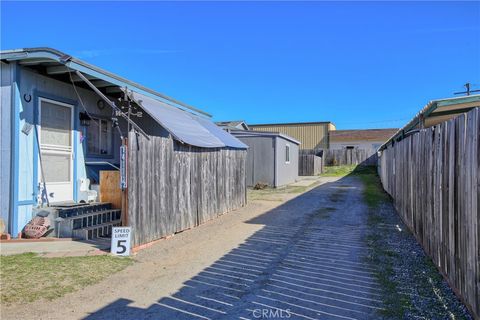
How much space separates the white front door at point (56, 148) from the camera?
837cm

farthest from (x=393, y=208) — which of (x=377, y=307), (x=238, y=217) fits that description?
(x=377, y=307)

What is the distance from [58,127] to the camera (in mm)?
8797

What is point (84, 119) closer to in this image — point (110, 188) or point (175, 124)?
point (110, 188)

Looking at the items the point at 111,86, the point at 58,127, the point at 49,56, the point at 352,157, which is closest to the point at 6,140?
the point at 58,127

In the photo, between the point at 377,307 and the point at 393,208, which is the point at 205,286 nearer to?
the point at 377,307

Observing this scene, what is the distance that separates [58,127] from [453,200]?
792cm

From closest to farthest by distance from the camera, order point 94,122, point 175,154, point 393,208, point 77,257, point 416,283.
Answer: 1. point 416,283
2. point 77,257
3. point 175,154
4. point 94,122
5. point 393,208

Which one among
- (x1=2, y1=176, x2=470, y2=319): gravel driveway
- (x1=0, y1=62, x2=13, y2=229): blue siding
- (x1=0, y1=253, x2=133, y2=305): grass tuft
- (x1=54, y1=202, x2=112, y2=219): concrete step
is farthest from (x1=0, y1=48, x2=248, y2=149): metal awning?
(x1=0, y1=253, x2=133, y2=305): grass tuft

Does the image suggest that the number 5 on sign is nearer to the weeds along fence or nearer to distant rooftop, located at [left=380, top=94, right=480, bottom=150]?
the weeds along fence

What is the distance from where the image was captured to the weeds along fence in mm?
3662

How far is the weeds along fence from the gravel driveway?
912 mm

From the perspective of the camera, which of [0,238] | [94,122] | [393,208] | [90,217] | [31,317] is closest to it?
[31,317]

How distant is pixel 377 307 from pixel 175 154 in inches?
215

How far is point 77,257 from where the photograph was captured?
20.2 feet
